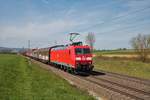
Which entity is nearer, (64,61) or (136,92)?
(136,92)

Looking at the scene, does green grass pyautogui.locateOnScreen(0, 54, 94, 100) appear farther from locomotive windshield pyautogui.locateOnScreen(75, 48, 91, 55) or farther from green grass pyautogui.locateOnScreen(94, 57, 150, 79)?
green grass pyautogui.locateOnScreen(94, 57, 150, 79)

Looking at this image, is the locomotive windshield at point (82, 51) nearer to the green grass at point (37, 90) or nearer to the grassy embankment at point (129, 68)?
the grassy embankment at point (129, 68)

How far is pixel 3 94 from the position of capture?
39.4 feet

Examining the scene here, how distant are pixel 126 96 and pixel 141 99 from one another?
1.13 metres

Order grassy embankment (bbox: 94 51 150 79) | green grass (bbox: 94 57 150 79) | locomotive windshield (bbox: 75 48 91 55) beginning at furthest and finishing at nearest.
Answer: grassy embankment (bbox: 94 51 150 79), green grass (bbox: 94 57 150 79), locomotive windshield (bbox: 75 48 91 55)

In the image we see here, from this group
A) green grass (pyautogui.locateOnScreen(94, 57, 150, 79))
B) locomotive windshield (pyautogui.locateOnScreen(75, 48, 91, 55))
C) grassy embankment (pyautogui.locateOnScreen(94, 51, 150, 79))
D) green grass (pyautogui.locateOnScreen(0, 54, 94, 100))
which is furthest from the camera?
grassy embankment (pyautogui.locateOnScreen(94, 51, 150, 79))

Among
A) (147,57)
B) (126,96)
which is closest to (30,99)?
(126,96)

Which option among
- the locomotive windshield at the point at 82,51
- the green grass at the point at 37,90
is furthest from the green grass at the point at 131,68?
the green grass at the point at 37,90

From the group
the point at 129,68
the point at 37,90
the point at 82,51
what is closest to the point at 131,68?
the point at 129,68

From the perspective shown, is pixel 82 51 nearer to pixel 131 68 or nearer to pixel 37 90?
pixel 131 68

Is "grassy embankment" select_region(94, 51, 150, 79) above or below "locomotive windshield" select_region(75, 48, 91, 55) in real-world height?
below

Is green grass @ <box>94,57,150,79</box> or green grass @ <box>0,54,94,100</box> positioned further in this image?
green grass @ <box>94,57,150,79</box>

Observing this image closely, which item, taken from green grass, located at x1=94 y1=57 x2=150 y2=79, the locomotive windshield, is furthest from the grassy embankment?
the locomotive windshield

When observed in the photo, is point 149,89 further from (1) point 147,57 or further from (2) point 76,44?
(1) point 147,57
